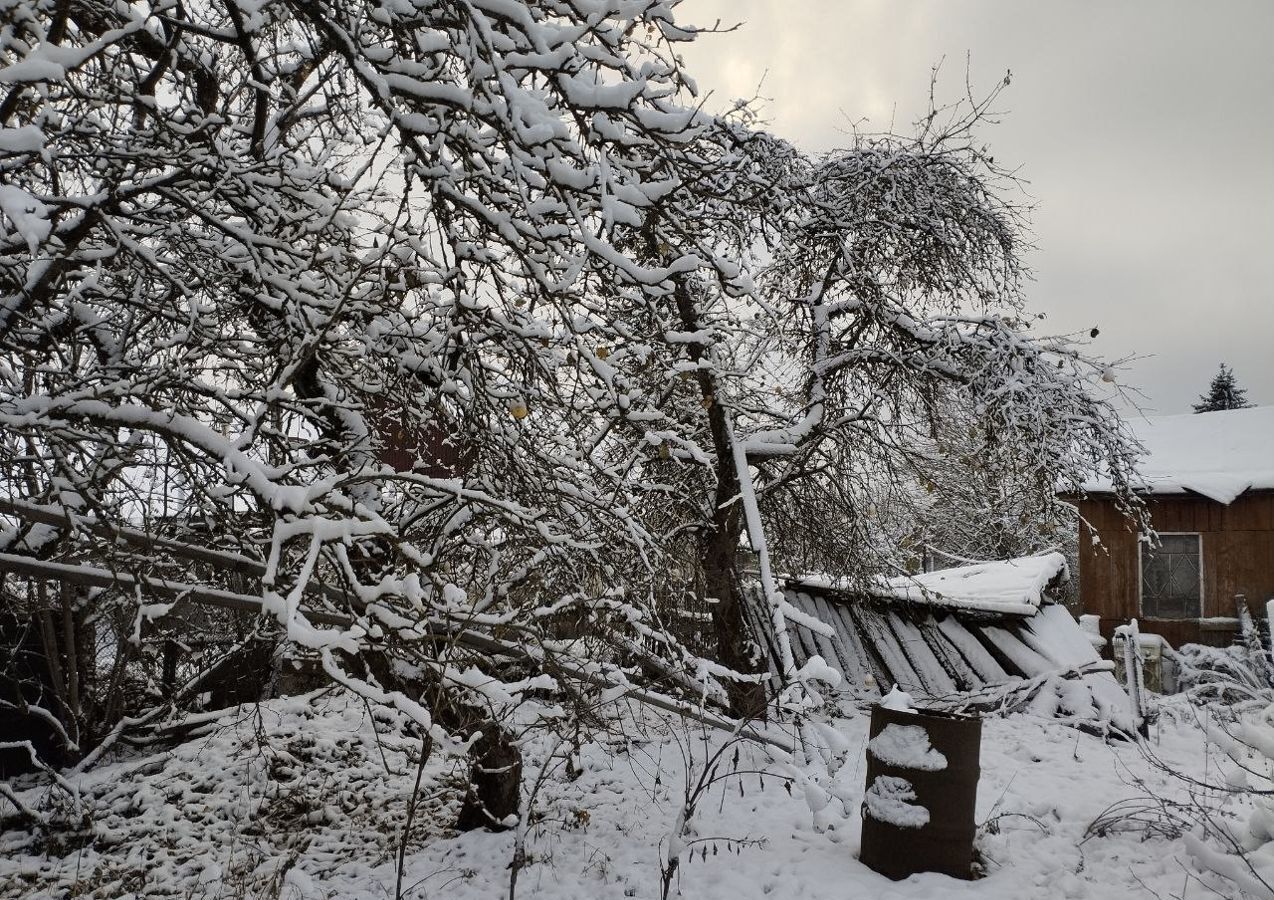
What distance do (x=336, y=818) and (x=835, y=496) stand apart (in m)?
5.31

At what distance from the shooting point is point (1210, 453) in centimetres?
1480

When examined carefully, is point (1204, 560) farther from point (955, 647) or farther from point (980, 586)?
point (955, 647)

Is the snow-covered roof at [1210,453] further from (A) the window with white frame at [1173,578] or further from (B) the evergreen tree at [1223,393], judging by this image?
(B) the evergreen tree at [1223,393]

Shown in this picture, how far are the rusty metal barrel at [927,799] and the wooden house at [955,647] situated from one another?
12.2 feet

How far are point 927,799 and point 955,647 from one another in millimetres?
5671

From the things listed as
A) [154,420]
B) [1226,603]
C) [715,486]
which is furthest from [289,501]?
[1226,603]

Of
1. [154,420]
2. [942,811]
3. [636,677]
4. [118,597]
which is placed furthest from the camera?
[636,677]

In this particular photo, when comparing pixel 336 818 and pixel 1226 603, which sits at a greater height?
pixel 1226 603

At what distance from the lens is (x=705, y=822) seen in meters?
5.59

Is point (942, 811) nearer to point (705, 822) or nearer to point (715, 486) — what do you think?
point (705, 822)

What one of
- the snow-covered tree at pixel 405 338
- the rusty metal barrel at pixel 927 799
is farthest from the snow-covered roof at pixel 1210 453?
the rusty metal barrel at pixel 927 799

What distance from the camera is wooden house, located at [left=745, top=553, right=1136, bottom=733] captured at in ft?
28.5

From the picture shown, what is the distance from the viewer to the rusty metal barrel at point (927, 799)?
4.55 meters

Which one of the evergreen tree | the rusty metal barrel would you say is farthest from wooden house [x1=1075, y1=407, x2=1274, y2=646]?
the evergreen tree
